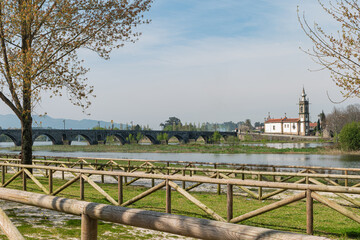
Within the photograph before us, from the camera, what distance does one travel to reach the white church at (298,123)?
15650 cm

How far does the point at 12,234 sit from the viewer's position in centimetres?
326

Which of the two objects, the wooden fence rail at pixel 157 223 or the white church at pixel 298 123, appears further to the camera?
the white church at pixel 298 123

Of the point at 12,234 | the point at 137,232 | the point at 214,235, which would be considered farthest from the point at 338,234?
the point at 12,234

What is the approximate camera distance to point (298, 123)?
157750 millimetres

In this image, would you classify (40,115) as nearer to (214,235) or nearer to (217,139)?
(214,235)

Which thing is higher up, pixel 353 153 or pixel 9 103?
pixel 9 103

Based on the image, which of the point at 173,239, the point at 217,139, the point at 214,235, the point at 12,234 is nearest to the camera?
the point at 214,235

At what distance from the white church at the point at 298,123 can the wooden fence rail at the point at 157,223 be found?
160m

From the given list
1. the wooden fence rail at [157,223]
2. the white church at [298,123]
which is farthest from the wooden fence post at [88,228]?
the white church at [298,123]

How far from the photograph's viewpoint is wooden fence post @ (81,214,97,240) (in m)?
3.54

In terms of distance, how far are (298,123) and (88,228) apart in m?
162

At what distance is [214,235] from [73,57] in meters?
16.8

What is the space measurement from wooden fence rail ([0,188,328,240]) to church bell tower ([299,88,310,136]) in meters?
160

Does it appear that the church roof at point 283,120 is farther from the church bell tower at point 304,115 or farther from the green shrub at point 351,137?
the green shrub at point 351,137
